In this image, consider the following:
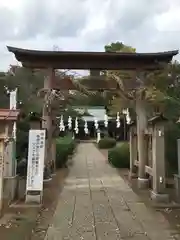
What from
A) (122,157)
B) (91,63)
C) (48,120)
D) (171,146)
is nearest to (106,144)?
(122,157)

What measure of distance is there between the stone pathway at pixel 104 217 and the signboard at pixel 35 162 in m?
0.90

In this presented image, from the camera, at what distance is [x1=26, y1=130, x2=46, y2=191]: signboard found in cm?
1019

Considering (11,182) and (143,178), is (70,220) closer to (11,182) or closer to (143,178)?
(11,182)

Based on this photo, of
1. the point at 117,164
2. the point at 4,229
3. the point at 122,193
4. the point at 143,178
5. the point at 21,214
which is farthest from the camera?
the point at 117,164

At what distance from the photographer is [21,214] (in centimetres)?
873

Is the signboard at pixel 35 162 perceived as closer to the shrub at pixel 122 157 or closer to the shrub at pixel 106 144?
the shrub at pixel 122 157

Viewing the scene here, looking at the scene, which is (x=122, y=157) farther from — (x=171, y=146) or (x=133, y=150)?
(x=171, y=146)

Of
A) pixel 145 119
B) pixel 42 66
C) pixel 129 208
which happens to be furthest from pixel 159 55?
pixel 129 208

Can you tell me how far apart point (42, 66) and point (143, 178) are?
558 cm

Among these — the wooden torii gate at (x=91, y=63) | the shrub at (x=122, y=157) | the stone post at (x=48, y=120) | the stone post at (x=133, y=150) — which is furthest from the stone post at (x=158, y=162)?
the shrub at (x=122, y=157)

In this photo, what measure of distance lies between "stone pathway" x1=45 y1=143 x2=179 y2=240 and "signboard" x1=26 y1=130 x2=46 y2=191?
2.96 ft

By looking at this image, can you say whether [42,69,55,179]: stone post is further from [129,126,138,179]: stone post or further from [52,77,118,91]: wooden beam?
[129,126,138,179]: stone post

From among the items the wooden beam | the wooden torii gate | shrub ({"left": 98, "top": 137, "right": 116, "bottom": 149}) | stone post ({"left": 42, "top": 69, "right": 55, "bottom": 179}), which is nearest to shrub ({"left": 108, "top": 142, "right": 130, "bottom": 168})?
stone post ({"left": 42, "top": 69, "right": 55, "bottom": 179})

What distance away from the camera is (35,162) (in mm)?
10336
